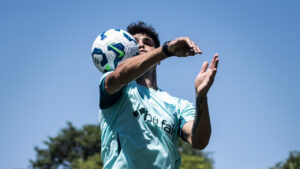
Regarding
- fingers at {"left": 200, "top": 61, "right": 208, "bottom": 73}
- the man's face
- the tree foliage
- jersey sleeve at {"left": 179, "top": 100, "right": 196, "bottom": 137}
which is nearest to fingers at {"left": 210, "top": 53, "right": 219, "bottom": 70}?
fingers at {"left": 200, "top": 61, "right": 208, "bottom": 73}

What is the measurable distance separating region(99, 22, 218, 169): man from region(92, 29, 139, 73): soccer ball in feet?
0.87

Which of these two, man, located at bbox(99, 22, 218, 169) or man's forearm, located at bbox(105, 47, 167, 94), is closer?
man's forearm, located at bbox(105, 47, 167, 94)

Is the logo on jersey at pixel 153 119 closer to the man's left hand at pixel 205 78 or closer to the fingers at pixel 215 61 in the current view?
the man's left hand at pixel 205 78

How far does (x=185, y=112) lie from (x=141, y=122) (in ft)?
2.36

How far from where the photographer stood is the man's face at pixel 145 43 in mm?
4934

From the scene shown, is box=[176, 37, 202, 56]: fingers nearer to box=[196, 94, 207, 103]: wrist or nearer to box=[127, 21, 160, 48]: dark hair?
box=[196, 94, 207, 103]: wrist

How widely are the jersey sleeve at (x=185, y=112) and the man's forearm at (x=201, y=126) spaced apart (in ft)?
0.86

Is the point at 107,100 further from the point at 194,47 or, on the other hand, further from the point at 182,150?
the point at 182,150

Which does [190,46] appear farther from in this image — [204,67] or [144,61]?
[204,67]

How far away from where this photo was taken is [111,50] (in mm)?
4180

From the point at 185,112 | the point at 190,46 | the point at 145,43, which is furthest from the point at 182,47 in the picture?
the point at 145,43

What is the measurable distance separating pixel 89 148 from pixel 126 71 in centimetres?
5043

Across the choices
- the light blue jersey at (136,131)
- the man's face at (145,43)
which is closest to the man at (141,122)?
the light blue jersey at (136,131)

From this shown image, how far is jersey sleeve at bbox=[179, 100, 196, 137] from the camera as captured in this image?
445 centimetres
